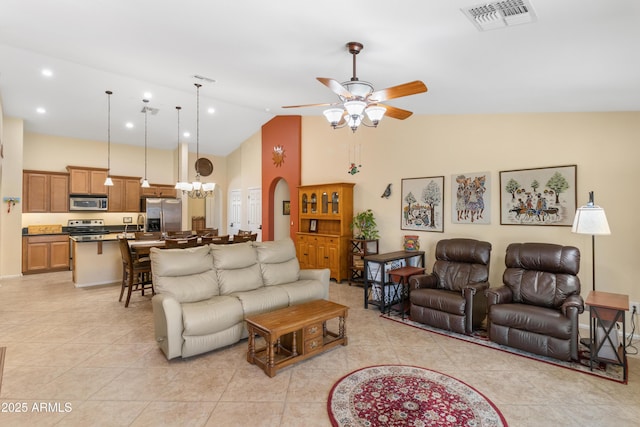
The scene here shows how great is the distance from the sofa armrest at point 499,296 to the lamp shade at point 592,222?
37.5 inches

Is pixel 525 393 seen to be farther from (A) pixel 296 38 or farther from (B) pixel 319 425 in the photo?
(A) pixel 296 38

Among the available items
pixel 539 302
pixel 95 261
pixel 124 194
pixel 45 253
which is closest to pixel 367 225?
pixel 539 302

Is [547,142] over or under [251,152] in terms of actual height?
under

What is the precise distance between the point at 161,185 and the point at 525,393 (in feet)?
29.6

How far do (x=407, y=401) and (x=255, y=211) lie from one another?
702 cm

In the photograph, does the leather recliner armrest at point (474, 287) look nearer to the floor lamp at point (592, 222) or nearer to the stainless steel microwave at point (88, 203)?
the floor lamp at point (592, 222)

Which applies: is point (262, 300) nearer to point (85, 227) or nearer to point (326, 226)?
point (326, 226)

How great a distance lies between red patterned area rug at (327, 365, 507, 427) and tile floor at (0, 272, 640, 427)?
0.12m

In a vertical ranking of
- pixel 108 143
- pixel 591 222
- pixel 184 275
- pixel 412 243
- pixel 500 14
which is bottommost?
pixel 184 275

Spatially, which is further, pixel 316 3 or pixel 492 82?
pixel 492 82

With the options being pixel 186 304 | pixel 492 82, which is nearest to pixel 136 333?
pixel 186 304

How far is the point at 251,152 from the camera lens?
903 cm

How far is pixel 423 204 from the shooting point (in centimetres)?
545

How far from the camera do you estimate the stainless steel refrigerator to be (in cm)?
830
